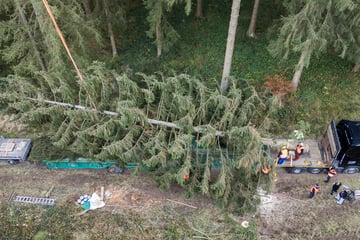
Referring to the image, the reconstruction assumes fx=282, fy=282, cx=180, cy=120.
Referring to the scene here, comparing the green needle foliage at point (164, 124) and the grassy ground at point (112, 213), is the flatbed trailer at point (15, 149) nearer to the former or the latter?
the grassy ground at point (112, 213)

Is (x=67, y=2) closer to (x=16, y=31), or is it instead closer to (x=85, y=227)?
(x=16, y=31)

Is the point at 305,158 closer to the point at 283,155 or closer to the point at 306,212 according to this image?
the point at 283,155

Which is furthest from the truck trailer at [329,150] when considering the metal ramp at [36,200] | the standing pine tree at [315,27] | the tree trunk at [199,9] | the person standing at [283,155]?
the tree trunk at [199,9]

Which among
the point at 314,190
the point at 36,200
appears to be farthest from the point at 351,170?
the point at 36,200

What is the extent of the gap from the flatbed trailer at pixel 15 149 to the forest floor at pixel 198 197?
2.11 feet

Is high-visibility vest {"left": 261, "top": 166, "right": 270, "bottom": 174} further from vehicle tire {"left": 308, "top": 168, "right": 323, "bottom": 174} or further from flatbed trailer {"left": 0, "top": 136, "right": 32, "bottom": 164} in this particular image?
flatbed trailer {"left": 0, "top": 136, "right": 32, "bottom": 164}

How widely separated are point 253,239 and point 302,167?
14.6 ft

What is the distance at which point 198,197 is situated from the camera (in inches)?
553

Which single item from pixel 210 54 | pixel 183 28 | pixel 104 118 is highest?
pixel 183 28

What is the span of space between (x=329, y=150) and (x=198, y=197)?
693 centimetres

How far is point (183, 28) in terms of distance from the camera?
20297mm

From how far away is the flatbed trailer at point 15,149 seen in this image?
49.1 feet

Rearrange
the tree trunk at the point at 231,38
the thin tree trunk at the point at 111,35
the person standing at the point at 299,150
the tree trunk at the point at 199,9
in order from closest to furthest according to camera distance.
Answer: the tree trunk at the point at 231,38, the person standing at the point at 299,150, the thin tree trunk at the point at 111,35, the tree trunk at the point at 199,9

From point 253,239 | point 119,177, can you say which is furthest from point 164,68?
point 253,239
